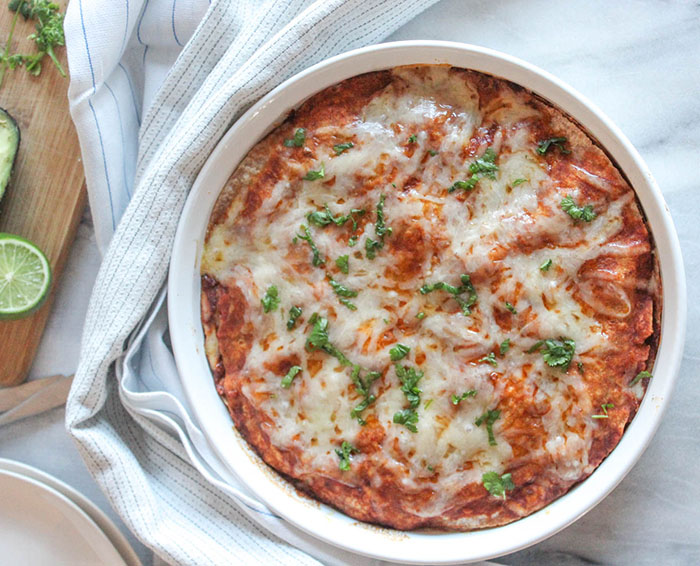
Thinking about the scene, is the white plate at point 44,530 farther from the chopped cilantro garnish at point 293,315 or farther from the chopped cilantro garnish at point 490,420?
the chopped cilantro garnish at point 490,420

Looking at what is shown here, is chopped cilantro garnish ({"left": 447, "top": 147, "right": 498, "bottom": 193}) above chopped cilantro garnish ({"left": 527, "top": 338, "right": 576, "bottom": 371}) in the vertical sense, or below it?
above

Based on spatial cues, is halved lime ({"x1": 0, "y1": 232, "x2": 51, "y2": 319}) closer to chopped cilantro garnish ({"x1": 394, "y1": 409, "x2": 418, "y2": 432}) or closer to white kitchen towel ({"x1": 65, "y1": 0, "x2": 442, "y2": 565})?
white kitchen towel ({"x1": 65, "y1": 0, "x2": 442, "y2": 565})

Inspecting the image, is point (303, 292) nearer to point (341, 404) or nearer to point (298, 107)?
point (341, 404)

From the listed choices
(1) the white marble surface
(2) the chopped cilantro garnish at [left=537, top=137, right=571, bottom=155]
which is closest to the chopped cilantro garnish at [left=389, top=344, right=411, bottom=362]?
(2) the chopped cilantro garnish at [left=537, top=137, right=571, bottom=155]

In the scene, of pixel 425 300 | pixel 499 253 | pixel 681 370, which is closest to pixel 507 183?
pixel 499 253

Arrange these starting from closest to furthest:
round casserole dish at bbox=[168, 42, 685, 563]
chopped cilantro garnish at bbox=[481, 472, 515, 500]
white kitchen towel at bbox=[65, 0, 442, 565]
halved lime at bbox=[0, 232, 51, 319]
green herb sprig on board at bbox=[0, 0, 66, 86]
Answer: round casserole dish at bbox=[168, 42, 685, 563]
chopped cilantro garnish at bbox=[481, 472, 515, 500]
white kitchen towel at bbox=[65, 0, 442, 565]
halved lime at bbox=[0, 232, 51, 319]
green herb sprig on board at bbox=[0, 0, 66, 86]

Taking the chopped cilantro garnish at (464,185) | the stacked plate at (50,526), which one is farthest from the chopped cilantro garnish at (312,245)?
the stacked plate at (50,526)

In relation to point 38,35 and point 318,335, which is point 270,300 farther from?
point 38,35
